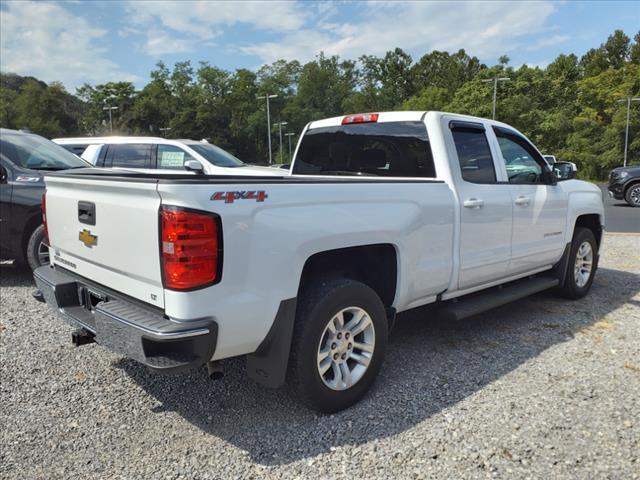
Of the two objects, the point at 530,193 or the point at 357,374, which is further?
the point at 530,193

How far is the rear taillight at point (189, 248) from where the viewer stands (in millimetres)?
2326

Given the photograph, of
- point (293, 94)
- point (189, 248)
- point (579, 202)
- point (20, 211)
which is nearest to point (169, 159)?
point (20, 211)

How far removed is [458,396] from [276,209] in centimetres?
178

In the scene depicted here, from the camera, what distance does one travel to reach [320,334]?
2.86 m

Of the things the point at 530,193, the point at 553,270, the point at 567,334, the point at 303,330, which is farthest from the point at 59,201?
the point at 553,270

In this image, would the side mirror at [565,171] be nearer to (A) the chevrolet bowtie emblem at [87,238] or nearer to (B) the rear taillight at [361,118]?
(B) the rear taillight at [361,118]

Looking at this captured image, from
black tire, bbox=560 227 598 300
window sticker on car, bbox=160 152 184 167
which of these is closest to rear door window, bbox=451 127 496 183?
black tire, bbox=560 227 598 300

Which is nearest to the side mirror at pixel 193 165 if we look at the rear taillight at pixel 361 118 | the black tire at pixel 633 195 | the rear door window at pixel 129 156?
the rear door window at pixel 129 156

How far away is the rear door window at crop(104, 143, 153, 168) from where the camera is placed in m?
9.60

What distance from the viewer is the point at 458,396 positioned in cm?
326

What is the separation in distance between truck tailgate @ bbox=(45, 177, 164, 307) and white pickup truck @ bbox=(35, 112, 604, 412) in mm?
11

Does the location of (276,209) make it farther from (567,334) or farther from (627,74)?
(627,74)

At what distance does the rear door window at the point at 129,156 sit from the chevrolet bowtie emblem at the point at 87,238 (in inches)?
274

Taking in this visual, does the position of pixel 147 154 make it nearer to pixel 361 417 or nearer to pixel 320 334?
pixel 320 334
